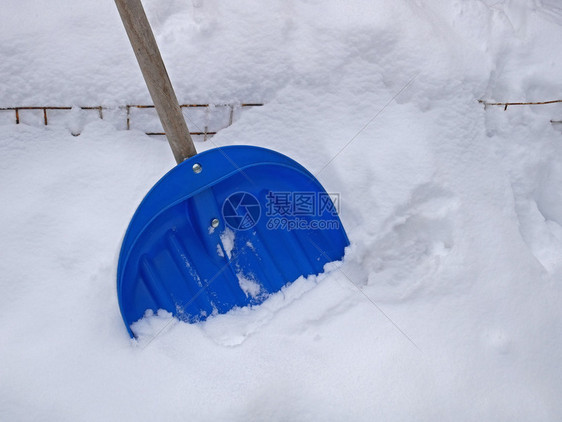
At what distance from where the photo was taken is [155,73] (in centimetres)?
138

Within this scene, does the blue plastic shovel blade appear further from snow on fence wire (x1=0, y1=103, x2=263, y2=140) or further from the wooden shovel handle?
snow on fence wire (x1=0, y1=103, x2=263, y2=140)

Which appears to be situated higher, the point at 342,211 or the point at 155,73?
the point at 155,73


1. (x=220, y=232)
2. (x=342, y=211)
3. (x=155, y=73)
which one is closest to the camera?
(x=155, y=73)

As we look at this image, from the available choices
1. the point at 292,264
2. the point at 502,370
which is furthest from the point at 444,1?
the point at 502,370

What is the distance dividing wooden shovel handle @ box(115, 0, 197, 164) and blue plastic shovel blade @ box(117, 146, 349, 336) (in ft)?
0.19

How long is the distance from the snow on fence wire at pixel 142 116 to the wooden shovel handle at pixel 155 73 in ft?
1.18

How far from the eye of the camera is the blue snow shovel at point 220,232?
1480mm
